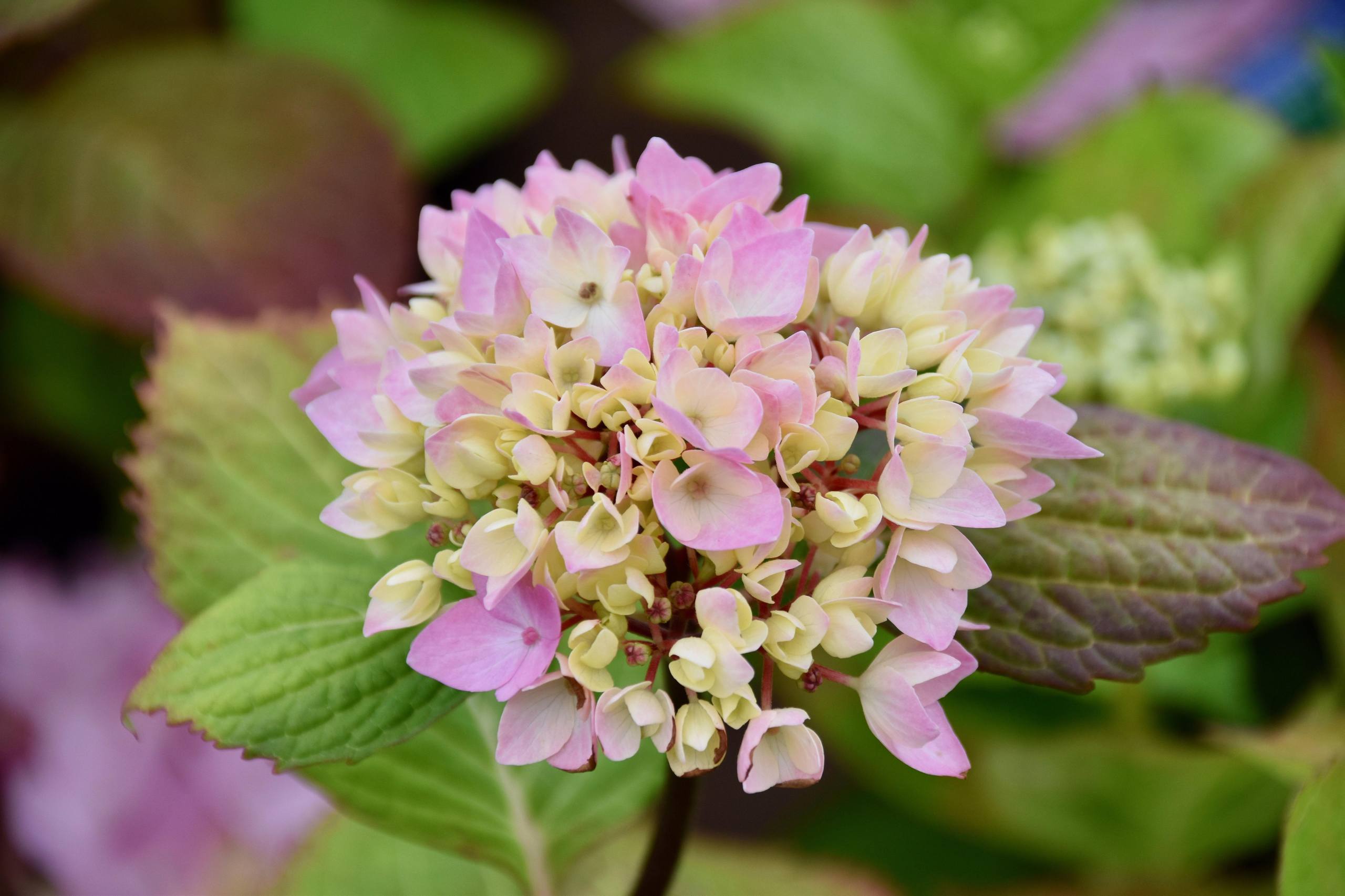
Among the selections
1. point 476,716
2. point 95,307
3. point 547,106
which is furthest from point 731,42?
point 476,716

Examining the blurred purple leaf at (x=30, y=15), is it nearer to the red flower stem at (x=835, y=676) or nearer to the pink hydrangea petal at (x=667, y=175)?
the pink hydrangea petal at (x=667, y=175)

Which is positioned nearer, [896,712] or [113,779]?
[896,712]

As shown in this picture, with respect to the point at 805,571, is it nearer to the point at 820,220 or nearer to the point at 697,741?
the point at 697,741

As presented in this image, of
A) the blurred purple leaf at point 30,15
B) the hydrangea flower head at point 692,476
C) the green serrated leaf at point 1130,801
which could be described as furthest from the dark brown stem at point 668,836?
the blurred purple leaf at point 30,15

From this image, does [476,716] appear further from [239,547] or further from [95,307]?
[95,307]

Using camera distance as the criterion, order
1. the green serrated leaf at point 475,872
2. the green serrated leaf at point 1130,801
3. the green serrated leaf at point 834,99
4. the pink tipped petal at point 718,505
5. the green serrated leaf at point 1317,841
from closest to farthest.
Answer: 1. the pink tipped petal at point 718,505
2. the green serrated leaf at point 1317,841
3. the green serrated leaf at point 475,872
4. the green serrated leaf at point 1130,801
5. the green serrated leaf at point 834,99

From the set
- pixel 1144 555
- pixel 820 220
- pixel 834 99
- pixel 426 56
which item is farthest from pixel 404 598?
pixel 426 56

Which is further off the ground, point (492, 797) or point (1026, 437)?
point (1026, 437)
